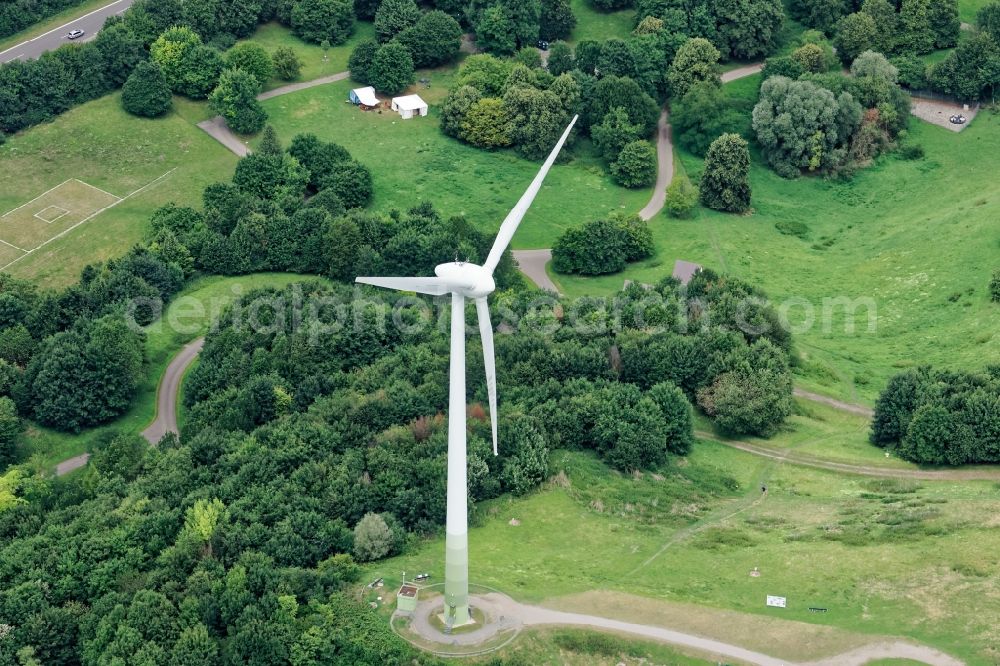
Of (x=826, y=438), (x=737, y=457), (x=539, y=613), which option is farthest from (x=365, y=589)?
(x=826, y=438)

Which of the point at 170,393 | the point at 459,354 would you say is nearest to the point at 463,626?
the point at 459,354

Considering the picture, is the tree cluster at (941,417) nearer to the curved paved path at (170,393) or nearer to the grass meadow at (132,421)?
the curved paved path at (170,393)

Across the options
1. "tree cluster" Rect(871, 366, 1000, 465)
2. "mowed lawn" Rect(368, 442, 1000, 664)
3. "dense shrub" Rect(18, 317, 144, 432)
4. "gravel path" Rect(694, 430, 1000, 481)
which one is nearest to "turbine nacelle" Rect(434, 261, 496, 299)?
"mowed lawn" Rect(368, 442, 1000, 664)

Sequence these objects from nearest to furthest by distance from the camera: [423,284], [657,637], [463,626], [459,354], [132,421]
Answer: [423,284]
[459,354]
[657,637]
[463,626]
[132,421]

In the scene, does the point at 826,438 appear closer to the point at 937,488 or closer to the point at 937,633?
the point at 937,488

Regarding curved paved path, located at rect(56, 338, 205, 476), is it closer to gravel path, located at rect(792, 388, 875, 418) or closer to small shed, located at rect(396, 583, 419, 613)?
small shed, located at rect(396, 583, 419, 613)

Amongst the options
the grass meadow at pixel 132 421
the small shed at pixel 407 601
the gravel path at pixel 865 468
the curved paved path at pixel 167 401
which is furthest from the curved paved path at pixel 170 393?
the gravel path at pixel 865 468

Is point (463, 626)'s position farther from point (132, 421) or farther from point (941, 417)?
point (132, 421)

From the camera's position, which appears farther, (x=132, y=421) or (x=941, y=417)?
(x=132, y=421)
